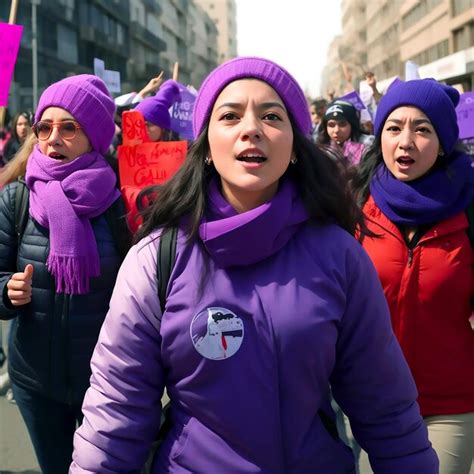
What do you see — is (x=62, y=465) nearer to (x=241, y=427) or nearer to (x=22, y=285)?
(x=22, y=285)

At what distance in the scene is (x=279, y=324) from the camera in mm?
1615

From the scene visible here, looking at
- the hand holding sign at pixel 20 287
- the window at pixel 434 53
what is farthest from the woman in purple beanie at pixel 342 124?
the window at pixel 434 53

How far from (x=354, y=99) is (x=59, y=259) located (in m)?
6.16

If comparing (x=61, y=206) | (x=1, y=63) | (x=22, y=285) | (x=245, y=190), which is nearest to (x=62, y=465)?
(x=22, y=285)

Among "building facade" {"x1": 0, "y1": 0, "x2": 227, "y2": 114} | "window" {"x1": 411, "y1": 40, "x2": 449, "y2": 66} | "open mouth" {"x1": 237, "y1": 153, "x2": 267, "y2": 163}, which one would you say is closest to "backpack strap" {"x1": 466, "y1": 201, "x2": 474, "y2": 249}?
"open mouth" {"x1": 237, "y1": 153, "x2": 267, "y2": 163}

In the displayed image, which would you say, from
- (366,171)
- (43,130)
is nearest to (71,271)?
(43,130)

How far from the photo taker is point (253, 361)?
5.26 ft

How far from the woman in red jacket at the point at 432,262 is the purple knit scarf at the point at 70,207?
1.10 meters

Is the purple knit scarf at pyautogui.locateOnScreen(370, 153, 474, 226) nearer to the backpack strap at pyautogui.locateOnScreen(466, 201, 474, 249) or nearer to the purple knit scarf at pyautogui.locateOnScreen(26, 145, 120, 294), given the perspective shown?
the backpack strap at pyautogui.locateOnScreen(466, 201, 474, 249)

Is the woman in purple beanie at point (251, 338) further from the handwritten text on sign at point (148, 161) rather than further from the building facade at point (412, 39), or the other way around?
the building facade at point (412, 39)

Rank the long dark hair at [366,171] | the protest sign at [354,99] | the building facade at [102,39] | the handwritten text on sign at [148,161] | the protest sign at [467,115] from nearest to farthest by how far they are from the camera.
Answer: the long dark hair at [366,171]
the handwritten text on sign at [148,161]
the protest sign at [467,115]
the protest sign at [354,99]
the building facade at [102,39]

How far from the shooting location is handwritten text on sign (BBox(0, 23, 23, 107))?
3.67m

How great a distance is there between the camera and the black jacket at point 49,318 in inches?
104

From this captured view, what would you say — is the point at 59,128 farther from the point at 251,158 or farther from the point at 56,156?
the point at 251,158
